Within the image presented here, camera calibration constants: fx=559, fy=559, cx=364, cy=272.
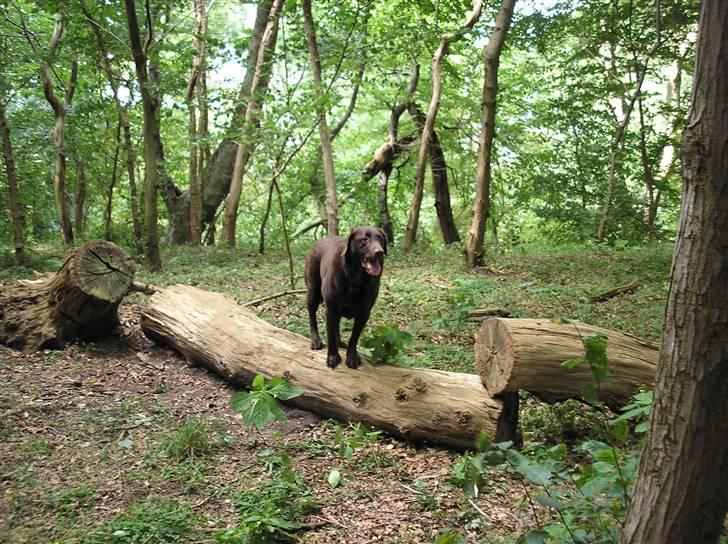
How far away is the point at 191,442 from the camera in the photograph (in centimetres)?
473

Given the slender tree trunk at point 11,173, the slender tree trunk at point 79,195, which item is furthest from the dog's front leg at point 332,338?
the slender tree trunk at point 79,195

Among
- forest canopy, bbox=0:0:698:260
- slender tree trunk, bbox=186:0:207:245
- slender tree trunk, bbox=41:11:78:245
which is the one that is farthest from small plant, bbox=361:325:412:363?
slender tree trunk, bbox=186:0:207:245

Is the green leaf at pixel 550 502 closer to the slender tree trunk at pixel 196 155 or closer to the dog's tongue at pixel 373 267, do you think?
the dog's tongue at pixel 373 267

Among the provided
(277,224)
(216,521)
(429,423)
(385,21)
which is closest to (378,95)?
(385,21)

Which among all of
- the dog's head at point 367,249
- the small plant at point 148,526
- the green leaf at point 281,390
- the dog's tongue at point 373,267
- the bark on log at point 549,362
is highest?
the dog's head at point 367,249

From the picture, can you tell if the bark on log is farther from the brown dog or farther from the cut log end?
the cut log end

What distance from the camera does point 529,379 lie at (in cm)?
453

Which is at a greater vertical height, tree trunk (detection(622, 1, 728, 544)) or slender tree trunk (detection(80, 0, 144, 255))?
slender tree trunk (detection(80, 0, 144, 255))

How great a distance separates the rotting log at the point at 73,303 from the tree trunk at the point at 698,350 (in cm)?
604

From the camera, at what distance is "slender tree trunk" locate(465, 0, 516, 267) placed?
10.6m

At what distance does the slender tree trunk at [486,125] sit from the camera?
10625mm

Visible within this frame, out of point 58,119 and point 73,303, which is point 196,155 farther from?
point 73,303

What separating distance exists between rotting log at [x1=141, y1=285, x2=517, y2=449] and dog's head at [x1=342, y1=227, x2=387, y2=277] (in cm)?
105

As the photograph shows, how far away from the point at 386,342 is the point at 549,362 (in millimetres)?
1646
